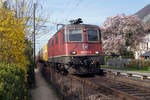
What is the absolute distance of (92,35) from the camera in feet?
35.0

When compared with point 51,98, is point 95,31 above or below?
above

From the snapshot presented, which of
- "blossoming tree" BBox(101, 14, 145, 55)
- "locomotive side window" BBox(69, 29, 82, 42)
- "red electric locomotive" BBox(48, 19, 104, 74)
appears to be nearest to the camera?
"red electric locomotive" BBox(48, 19, 104, 74)

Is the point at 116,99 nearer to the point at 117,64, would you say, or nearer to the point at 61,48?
the point at 61,48

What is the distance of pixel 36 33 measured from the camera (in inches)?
618

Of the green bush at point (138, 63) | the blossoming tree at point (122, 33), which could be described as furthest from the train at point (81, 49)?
the blossoming tree at point (122, 33)

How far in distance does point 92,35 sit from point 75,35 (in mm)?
1144

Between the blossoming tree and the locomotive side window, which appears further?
the blossoming tree

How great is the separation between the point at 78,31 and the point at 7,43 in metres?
4.87

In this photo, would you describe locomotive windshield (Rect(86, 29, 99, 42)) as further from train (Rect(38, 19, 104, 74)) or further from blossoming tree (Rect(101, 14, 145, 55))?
blossoming tree (Rect(101, 14, 145, 55))

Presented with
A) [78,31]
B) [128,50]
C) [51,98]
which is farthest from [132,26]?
[51,98]

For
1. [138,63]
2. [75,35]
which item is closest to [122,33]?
[138,63]

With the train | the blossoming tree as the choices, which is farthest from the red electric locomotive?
the blossoming tree

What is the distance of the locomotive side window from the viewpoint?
10.3 meters

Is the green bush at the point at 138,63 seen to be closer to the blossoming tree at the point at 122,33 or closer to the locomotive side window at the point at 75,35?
the blossoming tree at the point at 122,33
